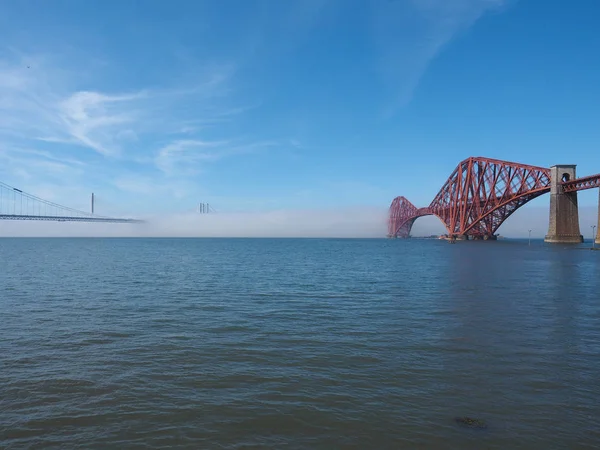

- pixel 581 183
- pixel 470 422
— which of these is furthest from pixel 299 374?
pixel 581 183

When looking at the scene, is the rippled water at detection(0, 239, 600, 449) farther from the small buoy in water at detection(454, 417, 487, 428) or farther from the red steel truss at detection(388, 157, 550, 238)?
the red steel truss at detection(388, 157, 550, 238)

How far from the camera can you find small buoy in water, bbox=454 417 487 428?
761 cm

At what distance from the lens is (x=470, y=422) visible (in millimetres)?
7730

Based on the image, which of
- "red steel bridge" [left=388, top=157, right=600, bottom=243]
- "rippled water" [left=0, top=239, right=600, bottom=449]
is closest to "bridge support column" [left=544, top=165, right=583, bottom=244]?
"red steel bridge" [left=388, top=157, right=600, bottom=243]

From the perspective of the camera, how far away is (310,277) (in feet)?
114

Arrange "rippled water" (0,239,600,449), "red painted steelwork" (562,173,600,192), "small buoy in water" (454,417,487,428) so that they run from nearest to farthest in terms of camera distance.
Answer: "rippled water" (0,239,600,449) → "small buoy in water" (454,417,487,428) → "red painted steelwork" (562,173,600,192)

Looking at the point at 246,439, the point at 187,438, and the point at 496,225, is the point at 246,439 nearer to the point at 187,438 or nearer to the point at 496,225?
the point at 187,438

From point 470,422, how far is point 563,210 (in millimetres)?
104604

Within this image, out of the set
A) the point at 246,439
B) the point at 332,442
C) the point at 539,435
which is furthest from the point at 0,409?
the point at 539,435

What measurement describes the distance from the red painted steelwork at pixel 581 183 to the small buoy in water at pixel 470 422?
9521 cm

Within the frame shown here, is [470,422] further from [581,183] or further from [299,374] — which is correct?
[581,183]

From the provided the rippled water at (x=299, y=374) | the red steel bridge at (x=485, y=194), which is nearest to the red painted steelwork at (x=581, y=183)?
the red steel bridge at (x=485, y=194)

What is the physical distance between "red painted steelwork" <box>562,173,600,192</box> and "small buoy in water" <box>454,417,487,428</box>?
95.2 metres

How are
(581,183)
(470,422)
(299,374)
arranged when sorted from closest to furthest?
1. (470,422)
2. (299,374)
3. (581,183)
